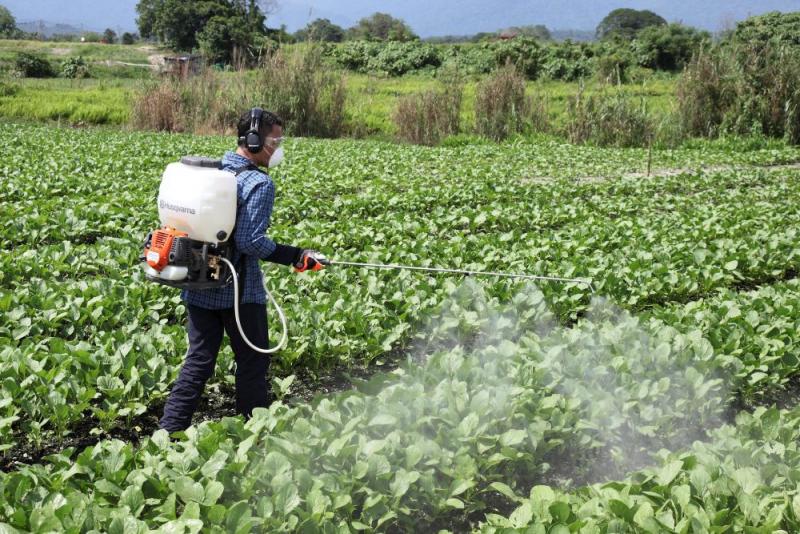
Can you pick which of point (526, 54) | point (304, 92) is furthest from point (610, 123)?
point (526, 54)

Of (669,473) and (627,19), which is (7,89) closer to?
(669,473)

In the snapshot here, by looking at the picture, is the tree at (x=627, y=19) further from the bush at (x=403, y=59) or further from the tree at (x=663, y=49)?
the bush at (x=403, y=59)

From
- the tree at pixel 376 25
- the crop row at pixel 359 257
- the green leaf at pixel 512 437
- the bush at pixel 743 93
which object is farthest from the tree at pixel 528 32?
the green leaf at pixel 512 437

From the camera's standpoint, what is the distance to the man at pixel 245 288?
11.1ft

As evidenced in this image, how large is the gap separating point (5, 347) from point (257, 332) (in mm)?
1513

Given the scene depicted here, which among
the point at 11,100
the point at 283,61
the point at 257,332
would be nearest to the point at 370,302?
the point at 257,332

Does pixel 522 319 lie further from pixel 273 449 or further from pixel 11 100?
pixel 11 100

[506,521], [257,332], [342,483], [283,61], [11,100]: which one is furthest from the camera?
[11,100]

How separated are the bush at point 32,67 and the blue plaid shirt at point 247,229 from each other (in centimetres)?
4228

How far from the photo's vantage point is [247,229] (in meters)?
3.37

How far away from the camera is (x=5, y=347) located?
397 centimetres

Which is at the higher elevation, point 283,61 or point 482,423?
point 283,61

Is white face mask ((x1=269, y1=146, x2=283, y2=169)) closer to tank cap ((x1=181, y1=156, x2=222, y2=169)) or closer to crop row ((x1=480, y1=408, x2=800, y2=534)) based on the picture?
tank cap ((x1=181, y1=156, x2=222, y2=169))

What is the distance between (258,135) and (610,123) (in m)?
17.1
